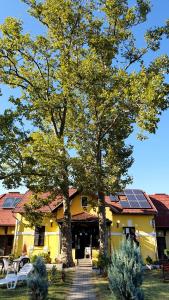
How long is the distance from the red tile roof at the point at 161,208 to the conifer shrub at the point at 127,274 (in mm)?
18610

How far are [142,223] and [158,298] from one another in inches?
587

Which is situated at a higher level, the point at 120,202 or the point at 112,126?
the point at 112,126

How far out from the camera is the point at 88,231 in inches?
1023

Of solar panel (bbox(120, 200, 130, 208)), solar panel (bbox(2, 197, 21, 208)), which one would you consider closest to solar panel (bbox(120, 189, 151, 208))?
solar panel (bbox(120, 200, 130, 208))

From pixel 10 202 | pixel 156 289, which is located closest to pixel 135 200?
pixel 10 202

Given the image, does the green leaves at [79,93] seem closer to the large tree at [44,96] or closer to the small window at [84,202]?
the large tree at [44,96]

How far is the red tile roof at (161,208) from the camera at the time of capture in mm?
27284

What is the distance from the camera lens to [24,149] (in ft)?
56.1

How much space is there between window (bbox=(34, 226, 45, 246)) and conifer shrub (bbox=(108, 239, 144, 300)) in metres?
17.8

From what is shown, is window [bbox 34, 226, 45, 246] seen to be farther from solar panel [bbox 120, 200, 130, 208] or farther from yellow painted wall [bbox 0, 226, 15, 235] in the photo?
solar panel [bbox 120, 200, 130, 208]

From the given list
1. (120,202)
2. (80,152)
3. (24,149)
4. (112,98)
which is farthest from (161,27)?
(120,202)

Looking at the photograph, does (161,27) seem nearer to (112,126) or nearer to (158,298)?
(112,126)

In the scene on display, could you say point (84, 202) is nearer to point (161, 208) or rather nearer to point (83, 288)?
point (161, 208)

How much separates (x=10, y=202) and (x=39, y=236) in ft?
18.8
